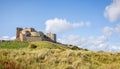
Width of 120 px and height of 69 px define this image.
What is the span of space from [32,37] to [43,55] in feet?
253

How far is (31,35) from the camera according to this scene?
328 feet

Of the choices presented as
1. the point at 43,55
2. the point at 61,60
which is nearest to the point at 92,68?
the point at 61,60

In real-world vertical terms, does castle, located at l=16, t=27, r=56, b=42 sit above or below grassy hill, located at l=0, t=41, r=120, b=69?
above

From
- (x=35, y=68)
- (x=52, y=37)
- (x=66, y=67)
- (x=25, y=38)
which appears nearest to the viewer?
(x=35, y=68)

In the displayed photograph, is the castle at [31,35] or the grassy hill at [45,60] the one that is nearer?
the grassy hill at [45,60]

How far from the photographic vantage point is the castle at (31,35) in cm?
9605

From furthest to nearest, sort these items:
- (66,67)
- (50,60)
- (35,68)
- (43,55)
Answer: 1. (43,55)
2. (50,60)
3. (66,67)
4. (35,68)

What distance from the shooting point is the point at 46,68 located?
13203 millimetres

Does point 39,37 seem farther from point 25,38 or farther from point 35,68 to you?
point 35,68

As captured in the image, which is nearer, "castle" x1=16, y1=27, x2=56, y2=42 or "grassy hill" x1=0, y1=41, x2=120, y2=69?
"grassy hill" x1=0, y1=41, x2=120, y2=69

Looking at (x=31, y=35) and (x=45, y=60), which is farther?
(x=31, y=35)

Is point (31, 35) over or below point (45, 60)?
over

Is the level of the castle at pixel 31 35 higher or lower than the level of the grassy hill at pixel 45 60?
higher

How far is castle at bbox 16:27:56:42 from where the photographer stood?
315 ft
